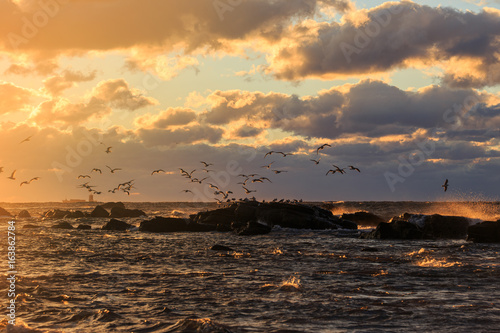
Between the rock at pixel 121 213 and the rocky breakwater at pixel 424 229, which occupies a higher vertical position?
the rocky breakwater at pixel 424 229

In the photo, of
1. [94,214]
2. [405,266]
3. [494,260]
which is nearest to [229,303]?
[405,266]

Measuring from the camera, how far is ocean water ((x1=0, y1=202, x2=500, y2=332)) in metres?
14.2

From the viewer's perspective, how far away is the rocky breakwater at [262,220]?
2254 inches

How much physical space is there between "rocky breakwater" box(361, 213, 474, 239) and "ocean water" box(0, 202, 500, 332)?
1172 cm

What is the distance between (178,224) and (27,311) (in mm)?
43614

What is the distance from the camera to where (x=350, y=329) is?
13523mm

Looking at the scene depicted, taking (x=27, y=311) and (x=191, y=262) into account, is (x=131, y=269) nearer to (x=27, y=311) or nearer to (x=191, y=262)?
(x=191, y=262)

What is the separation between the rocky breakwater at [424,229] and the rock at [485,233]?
5.53 metres

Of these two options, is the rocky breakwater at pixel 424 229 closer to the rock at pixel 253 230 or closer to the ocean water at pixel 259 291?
the rock at pixel 253 230

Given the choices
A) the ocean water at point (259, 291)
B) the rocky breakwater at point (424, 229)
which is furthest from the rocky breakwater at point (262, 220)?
the ocean water at point (259, 291)

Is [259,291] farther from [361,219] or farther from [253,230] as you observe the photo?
[361,219]

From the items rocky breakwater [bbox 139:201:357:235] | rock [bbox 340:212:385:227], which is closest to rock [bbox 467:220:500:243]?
rocky breakwater [bbox 139:201:357:235]

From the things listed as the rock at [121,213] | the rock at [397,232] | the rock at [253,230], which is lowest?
the rock at [121,213]

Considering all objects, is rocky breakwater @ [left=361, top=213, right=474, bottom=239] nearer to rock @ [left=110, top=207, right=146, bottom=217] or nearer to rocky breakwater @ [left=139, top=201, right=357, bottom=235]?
rocky breakwater @ [left=139, top=201, right=357, bottom=235]
